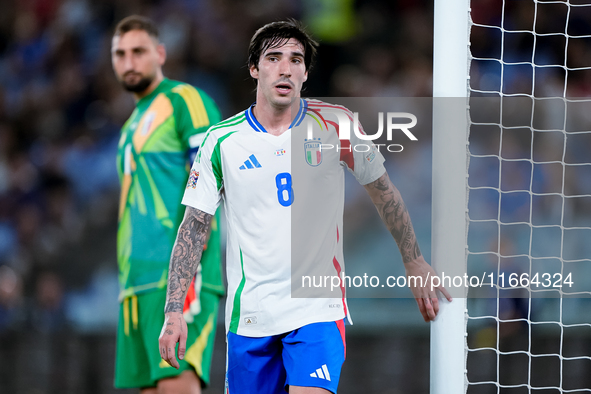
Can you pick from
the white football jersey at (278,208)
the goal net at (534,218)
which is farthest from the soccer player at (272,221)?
the goal net at (534,218)

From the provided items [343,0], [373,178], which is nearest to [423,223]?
[343,0]

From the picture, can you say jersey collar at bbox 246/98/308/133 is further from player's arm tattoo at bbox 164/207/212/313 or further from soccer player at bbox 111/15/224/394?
soccer player at bbox 111/15/224/394

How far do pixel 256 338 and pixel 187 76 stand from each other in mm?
4826

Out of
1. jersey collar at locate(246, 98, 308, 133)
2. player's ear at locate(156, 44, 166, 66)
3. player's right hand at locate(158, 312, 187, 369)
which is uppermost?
player's ear at locate(156, 44, 166, 66)

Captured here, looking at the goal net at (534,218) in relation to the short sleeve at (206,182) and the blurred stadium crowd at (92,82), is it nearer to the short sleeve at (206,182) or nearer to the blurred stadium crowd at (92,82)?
the blurred stadium crowd at (92,82)

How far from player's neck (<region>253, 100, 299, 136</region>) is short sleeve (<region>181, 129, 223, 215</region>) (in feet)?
0.68

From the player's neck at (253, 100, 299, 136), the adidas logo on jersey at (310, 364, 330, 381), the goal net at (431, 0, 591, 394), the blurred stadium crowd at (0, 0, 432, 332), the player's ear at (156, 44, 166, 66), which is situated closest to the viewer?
the adidas logo on jersey at (310, 364, 330, 381)

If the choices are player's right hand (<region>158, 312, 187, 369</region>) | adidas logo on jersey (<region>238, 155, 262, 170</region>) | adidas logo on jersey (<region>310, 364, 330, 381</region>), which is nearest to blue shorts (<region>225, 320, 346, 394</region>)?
adidas logo on jersey (<region>310, 364, 330, 381</region>)

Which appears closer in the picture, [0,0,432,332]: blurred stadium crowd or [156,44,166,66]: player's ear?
[156,44,166,66]: player's ear

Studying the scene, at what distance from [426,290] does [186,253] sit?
3.04 feet

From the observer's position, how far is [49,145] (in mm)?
6781

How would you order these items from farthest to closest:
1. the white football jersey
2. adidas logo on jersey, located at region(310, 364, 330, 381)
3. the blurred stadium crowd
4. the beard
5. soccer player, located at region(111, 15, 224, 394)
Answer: the blurred stadium crowd, the beard, soccer player, located at region(111, 15, 224, 394), the white football jersey, adidas logo on jersey, located at region(310, 364, 330, 381)

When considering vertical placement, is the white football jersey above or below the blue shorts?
above

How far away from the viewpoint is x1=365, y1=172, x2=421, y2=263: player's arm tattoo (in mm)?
2545
